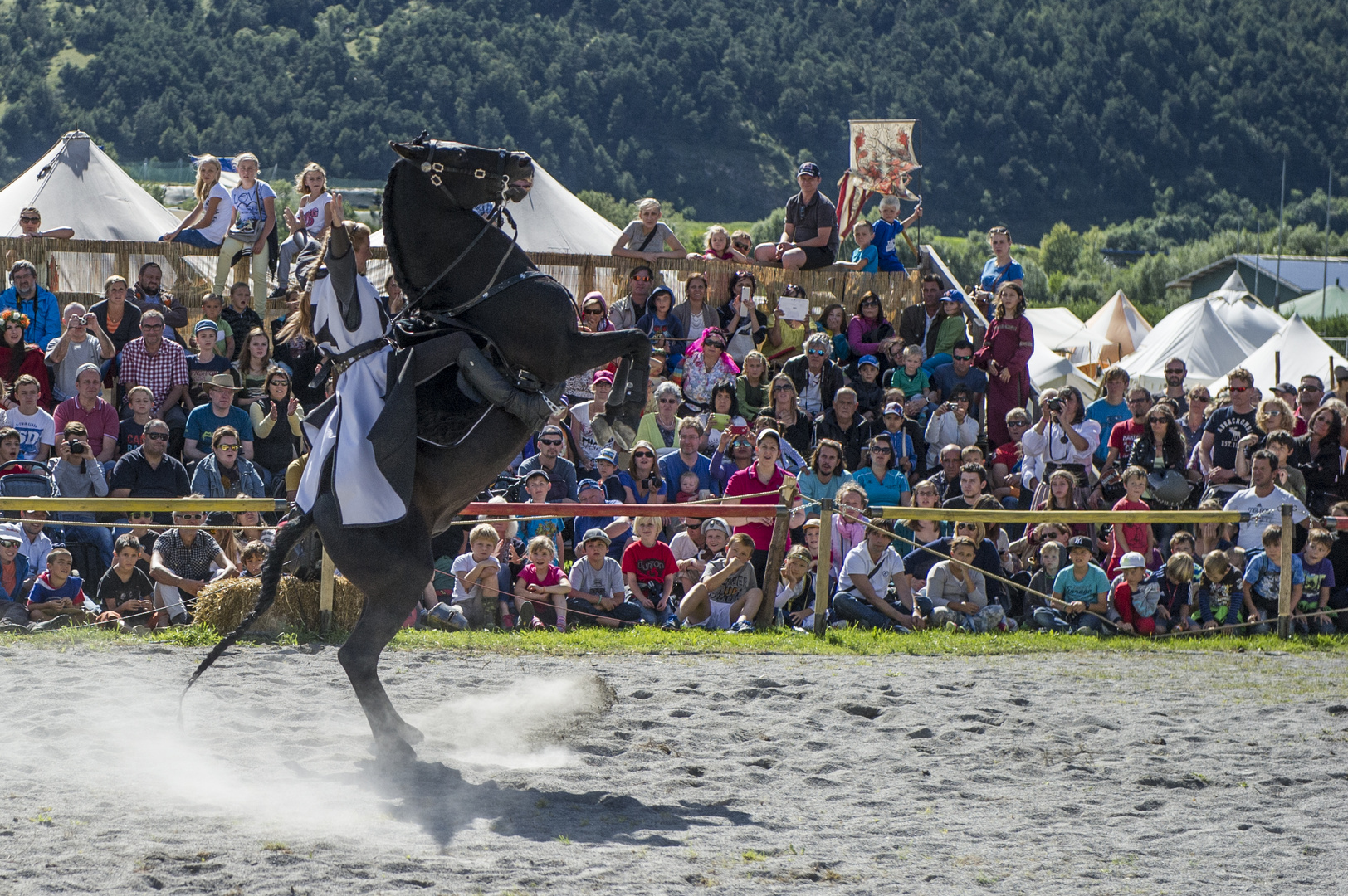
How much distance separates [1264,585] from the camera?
10.9 m

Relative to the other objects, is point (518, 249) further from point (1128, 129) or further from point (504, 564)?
point (1128, 129)

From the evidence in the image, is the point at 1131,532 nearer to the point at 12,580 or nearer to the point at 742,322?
the point at 742,322

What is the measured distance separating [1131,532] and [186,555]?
7.10 metres

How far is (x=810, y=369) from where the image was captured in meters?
13.1

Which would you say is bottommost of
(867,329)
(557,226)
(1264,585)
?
(1264,585)

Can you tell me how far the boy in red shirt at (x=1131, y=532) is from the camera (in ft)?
36.4

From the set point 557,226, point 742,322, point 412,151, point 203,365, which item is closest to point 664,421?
point 742,322

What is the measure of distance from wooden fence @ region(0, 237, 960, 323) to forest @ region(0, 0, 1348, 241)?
146ft

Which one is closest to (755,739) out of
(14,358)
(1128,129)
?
(14,358)

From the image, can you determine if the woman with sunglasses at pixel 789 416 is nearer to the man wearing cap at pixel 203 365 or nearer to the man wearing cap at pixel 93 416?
the man wearing cap at pixel 203 365

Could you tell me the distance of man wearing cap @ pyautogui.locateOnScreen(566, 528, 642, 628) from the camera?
10312 mm

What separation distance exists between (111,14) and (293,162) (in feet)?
44.7

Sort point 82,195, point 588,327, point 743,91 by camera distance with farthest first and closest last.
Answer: point 743,91 → point 82,195 → point 588,327

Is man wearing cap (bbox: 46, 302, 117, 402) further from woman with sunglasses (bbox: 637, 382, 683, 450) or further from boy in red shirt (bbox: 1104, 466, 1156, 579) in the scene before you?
boy in red shirt (bbox: 1104, 466, 1156, 579)
